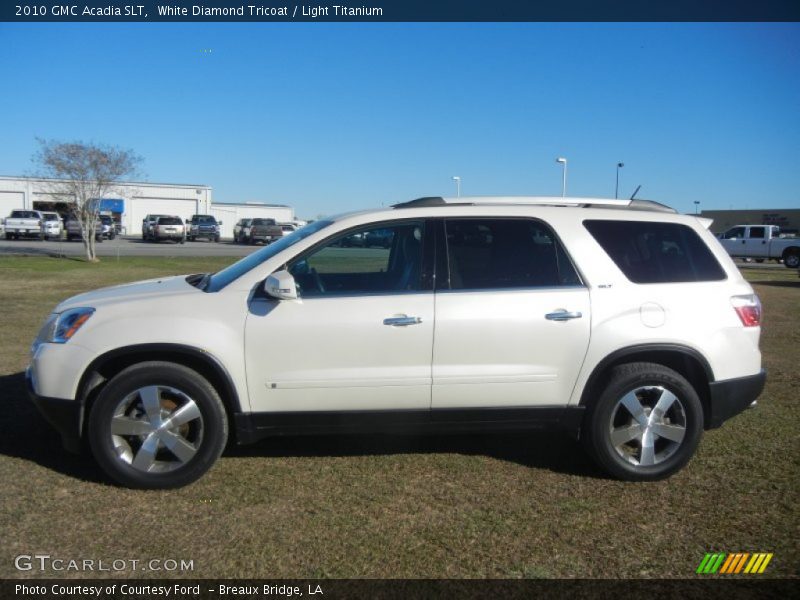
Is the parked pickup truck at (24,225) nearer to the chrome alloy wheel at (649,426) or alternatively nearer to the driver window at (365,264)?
the driver window at (365,264)

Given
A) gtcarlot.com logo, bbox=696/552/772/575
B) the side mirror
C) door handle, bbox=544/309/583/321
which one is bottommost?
gtcarlot.com logo, bbox=696/552/772/575

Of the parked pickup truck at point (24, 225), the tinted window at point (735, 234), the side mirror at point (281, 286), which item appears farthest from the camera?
the parked pickup truck at point (24, 225)

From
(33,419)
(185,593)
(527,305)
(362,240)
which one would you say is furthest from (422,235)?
(33,419)

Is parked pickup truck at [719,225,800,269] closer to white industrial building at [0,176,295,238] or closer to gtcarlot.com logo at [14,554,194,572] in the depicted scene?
gtcarlot.com logo at [14,554,194,572]

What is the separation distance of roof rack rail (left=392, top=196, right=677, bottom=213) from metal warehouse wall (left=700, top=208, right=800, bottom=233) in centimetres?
6244

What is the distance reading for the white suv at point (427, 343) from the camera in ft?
13.7

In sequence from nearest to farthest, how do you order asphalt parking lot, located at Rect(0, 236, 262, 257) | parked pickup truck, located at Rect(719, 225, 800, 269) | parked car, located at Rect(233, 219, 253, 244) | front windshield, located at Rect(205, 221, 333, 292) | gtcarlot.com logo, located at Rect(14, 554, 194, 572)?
gtcarlot.com logo, located at Rect(14, 554, 194, 572)
front windshield, located at Rect(205, 221, 333, 292)
asphalt parking lot, located at Rect(0, 236, 262, 257)
parked pickup truck, located at Rect(719, 225, 800, 269)
parked car, located at Rect(233, 219, 253, 244)

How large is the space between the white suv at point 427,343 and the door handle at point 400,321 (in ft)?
0.06

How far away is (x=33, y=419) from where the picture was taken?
5.50m

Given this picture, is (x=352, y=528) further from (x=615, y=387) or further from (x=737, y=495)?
(x=737, y=495)

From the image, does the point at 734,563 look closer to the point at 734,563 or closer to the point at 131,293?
the point at 734,563

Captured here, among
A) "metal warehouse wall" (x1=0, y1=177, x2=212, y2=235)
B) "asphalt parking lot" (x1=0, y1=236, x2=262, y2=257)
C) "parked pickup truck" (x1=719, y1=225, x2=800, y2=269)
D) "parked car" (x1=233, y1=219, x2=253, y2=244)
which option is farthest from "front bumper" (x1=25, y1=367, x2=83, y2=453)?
"metal warehouse wall" (x1=0, y1=177, x2=212, y2=235)

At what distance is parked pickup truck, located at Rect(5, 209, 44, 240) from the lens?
39875 millimetres

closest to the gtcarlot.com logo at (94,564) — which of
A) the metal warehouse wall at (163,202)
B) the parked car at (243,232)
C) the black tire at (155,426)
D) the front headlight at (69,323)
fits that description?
the black tire at (155,426)
